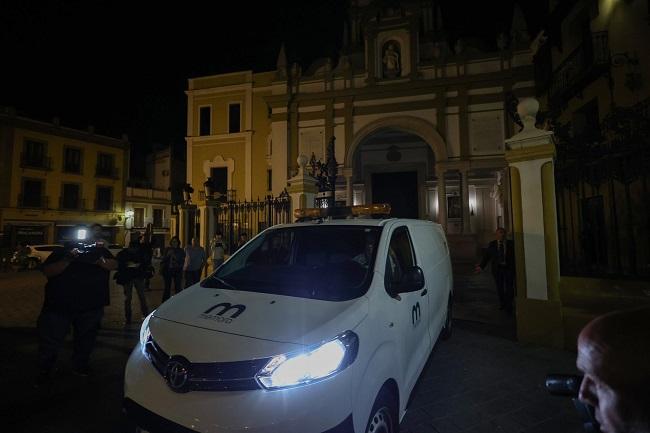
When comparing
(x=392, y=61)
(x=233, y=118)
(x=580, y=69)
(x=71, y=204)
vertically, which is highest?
(x=392, y=61)

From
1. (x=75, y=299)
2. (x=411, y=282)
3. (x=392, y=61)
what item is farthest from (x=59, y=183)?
(x=411, y=282)

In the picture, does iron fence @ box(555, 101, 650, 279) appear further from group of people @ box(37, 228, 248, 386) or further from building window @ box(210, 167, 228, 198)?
building window @ box(210, 167, 228, 198)

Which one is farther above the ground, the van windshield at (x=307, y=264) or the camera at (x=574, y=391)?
the van windshield at (x=307, y=264)

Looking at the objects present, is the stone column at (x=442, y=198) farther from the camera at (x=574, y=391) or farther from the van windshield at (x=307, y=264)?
the camera at (x=574, y=391)

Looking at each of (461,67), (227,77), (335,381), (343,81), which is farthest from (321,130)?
(335,381)

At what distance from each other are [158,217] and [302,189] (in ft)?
104

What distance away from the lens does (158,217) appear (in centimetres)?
3531

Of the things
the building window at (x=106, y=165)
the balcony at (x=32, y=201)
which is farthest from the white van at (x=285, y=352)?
the building window at (x=106, y=165)

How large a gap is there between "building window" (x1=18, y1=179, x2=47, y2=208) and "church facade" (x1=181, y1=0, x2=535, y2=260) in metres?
19.4

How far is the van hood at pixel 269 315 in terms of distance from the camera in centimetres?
205

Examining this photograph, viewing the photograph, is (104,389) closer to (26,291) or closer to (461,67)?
(26,291)

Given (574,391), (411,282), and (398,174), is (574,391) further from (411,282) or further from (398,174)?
(398,174)

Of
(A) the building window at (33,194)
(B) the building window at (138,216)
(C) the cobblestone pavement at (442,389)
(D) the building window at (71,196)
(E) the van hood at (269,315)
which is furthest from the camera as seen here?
(B) the building window at (138,216)

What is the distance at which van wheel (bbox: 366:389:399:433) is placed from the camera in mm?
→ 2188
